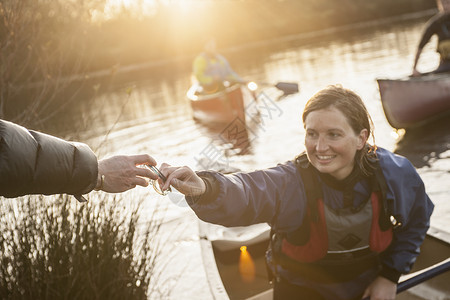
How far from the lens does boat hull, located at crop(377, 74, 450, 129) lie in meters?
9.40

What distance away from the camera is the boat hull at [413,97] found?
940 cm

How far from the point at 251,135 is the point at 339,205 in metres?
10.7

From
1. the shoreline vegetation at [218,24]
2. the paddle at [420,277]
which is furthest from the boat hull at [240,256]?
the shoreline vegetation at [218,24]

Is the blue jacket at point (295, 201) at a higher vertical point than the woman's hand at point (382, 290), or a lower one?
higher

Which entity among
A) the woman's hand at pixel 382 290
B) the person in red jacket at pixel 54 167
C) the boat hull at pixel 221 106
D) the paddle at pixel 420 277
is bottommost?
the boat hull at pixel 221 106

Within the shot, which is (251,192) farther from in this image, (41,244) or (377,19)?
(377,19)

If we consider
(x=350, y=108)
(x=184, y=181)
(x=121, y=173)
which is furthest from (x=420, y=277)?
(x=121, y=173)

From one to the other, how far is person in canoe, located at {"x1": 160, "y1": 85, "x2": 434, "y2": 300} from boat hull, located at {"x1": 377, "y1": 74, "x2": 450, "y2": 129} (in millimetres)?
7568

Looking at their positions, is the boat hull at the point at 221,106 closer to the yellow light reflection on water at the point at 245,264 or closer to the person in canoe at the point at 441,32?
the person in canoe at the point at 441,32

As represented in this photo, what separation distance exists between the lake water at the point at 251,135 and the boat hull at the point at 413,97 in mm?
461

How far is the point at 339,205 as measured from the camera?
237 centimetres

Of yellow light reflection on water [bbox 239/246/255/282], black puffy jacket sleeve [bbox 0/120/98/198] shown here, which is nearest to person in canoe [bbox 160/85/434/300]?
black puffy jacket sleeve [bbox 0/120/98/198]

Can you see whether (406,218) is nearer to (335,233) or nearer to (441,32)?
(335,233)

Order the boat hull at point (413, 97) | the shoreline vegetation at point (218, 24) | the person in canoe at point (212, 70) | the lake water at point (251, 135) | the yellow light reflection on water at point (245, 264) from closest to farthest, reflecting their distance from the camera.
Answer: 1. the yellow light reflection on water at point (245, 264)
2. the lake water at point (251, 135)
3. the boat hull at point (413, 97)
4. the person in canoe at point (212, 70)
5. the shoreline vegetation at point (218, 24)
